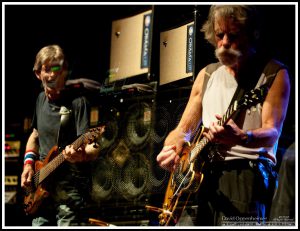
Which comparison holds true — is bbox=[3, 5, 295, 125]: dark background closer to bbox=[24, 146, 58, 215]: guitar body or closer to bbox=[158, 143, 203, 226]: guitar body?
bbox=[24, 146, 58, 215]: guitar body

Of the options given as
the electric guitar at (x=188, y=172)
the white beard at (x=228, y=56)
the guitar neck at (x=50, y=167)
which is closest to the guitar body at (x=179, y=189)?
the electric guitar at (x=188, y=172)

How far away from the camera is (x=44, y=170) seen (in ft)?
11.1

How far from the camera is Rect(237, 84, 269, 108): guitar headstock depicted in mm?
2488

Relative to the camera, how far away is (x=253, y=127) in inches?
101

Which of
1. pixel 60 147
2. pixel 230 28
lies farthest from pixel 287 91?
pixel 60 147

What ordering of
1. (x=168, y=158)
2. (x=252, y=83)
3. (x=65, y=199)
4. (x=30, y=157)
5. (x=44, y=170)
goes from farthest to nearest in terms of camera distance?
1. (x=30, y=157)
2. (x=44, y=170)
3. (x=65, y=199)
4. (x=168, y=158)
5. (x=252, y=83)

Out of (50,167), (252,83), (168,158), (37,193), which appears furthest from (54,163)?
(252,83)

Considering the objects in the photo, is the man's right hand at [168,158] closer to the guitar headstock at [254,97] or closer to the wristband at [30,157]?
the guitar headstock at [254,97]

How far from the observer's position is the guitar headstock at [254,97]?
2.49 meters

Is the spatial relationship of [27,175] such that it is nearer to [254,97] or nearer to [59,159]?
[59,159]

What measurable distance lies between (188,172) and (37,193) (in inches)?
46.8

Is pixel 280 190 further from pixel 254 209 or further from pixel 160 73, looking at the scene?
pixel 160 73

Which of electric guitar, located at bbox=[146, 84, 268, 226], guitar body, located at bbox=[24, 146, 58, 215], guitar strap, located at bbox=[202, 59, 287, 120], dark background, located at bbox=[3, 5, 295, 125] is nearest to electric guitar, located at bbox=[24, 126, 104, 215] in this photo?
guitar body, located at bbox=[24, 146, 58, 215]

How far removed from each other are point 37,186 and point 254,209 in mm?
1543
